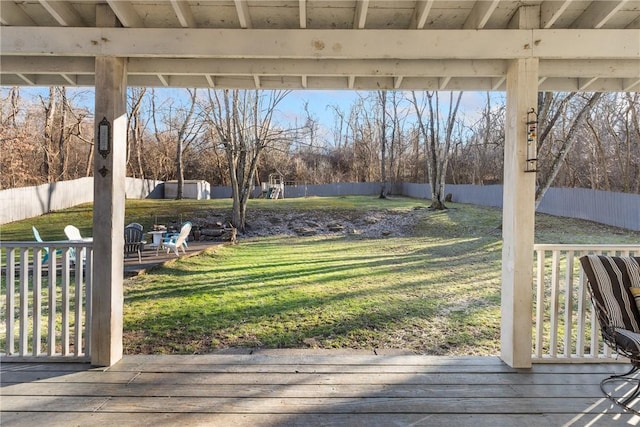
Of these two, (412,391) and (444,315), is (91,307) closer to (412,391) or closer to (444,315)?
(412,391)

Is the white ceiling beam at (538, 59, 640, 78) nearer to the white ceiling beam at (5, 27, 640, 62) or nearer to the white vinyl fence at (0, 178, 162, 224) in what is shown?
the white ceiling beam at (5, 27, 640, 62)

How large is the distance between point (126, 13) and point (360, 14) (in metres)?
1.67

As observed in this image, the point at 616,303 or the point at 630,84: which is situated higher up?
the point at 630,84

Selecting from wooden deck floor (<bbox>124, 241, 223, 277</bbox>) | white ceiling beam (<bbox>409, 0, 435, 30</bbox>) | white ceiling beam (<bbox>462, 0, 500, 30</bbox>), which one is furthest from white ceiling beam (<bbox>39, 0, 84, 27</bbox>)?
wooden deck floor (<bbox>124, 241, 223, 277</bbox>)

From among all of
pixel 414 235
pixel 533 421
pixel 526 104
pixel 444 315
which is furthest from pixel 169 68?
pixel 414 235

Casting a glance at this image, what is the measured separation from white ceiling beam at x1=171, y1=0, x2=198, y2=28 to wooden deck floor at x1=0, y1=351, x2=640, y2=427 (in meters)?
2.52

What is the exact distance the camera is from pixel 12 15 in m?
3.01

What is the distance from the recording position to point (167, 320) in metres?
5.41

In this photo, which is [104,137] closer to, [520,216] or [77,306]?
[77,306]

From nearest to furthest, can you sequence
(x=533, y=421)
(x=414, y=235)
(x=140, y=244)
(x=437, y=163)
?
(x=533, y=421)
(x=140, y=244)
(x=414, y=235)
(x=437, y=163)

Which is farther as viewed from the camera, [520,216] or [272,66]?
[272,66]

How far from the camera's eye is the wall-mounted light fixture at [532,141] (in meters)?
3.06

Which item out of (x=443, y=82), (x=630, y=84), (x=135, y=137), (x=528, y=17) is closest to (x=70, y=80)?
(x=443, y=82)

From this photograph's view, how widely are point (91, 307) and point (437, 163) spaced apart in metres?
15.9
